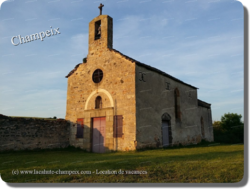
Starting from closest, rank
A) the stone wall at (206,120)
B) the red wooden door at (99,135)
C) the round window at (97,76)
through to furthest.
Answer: the red wooden door at (99,135), the round window at (97,76), the stone wall at (206,120)

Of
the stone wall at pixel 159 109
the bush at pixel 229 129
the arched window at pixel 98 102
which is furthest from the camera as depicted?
the bush at pixel 229 129

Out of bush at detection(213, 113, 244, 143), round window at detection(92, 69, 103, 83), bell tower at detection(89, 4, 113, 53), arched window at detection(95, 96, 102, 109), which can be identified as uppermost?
bell tower at detection(89, 4, 113, 53)

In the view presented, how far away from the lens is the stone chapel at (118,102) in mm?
12227

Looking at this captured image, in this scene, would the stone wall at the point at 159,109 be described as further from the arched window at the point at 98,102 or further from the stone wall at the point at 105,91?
the arched window at the point at 98,102

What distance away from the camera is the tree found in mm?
28578

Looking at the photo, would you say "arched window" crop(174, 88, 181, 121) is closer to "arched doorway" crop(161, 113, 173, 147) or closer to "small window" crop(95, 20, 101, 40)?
"arched doorway" crop(161, 113, 173, 147)

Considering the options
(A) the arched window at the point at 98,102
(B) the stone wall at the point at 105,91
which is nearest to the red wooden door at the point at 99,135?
(B) the stone wall at the point at 105,91

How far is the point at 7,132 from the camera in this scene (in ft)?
37.5

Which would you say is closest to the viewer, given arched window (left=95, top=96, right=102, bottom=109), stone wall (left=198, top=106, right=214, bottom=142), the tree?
arched window (left=95, top=96, right=102, bottom=109)

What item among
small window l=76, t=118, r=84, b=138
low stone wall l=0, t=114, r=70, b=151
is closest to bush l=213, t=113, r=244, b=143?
small window l=76, t=118, r=84, b=138

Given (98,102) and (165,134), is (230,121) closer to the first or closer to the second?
(165,134)

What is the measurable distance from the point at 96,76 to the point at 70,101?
2971 mm
